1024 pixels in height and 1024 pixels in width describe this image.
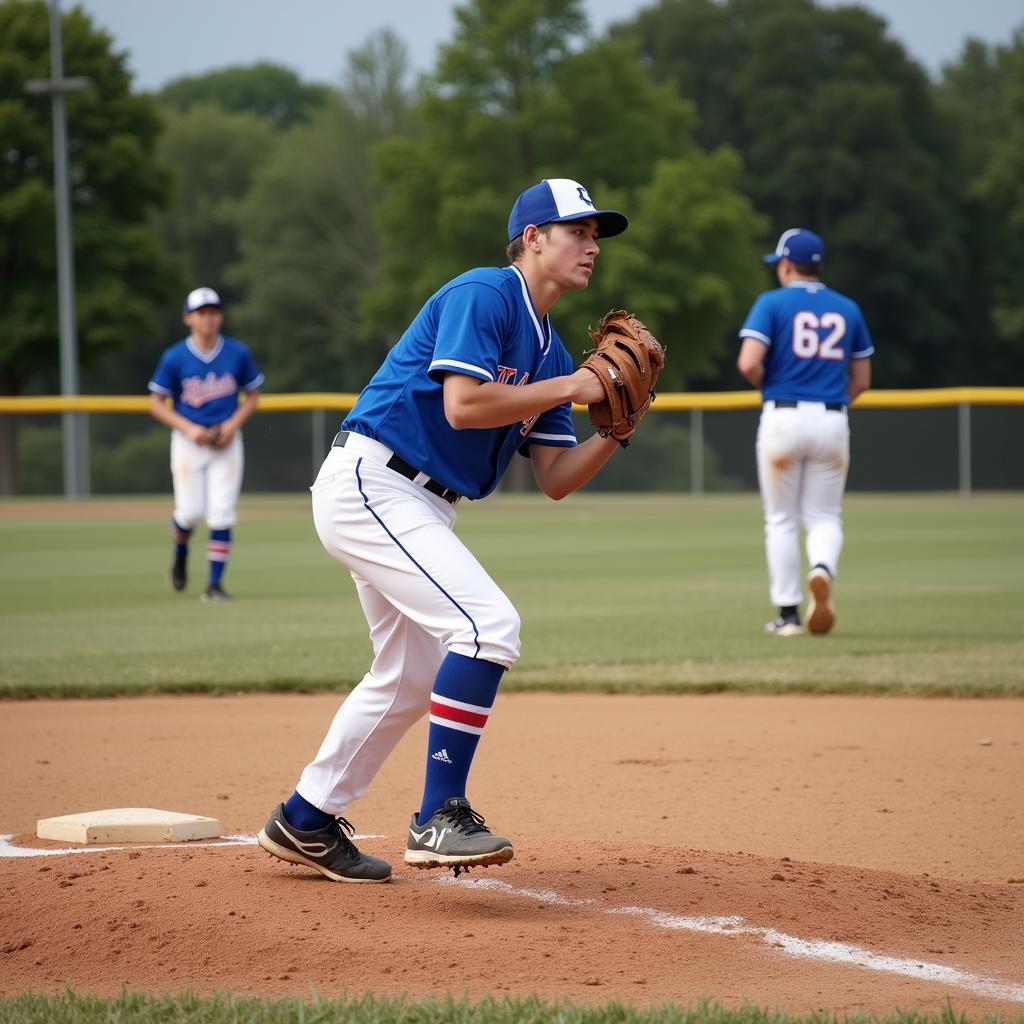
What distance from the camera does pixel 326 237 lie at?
57156 mm

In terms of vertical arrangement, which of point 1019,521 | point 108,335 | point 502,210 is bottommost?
point 1019,521

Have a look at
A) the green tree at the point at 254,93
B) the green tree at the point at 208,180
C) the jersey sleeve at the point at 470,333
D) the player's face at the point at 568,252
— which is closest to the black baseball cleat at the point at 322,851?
the jersey sleeve at the point at 470,333

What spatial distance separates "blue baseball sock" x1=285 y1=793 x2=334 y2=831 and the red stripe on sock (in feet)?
1.51

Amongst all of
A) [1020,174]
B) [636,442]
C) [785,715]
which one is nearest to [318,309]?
[1020,174]

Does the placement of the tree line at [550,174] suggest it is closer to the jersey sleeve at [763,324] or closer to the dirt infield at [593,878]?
the jersey sleeve at [763,324]

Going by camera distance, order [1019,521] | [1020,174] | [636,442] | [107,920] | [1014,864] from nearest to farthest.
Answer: [107,920] → [1014,864] → [1019,521] → [636,442] → [1020,174]

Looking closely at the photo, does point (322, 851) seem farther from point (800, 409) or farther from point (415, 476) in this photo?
point (800, 409)

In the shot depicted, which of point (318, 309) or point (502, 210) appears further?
point (318, 309)

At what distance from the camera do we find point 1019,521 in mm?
20219

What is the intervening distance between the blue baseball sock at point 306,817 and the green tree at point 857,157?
1778 inches

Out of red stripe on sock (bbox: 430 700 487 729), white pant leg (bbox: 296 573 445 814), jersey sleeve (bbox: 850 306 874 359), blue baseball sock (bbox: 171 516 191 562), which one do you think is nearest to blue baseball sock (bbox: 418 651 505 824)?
red stripe on sock (bbox: 430 700 487 729)

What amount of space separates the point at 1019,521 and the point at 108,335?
24.0 m

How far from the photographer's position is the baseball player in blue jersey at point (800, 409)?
878cm

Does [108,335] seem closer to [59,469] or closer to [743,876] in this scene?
[59,469]
